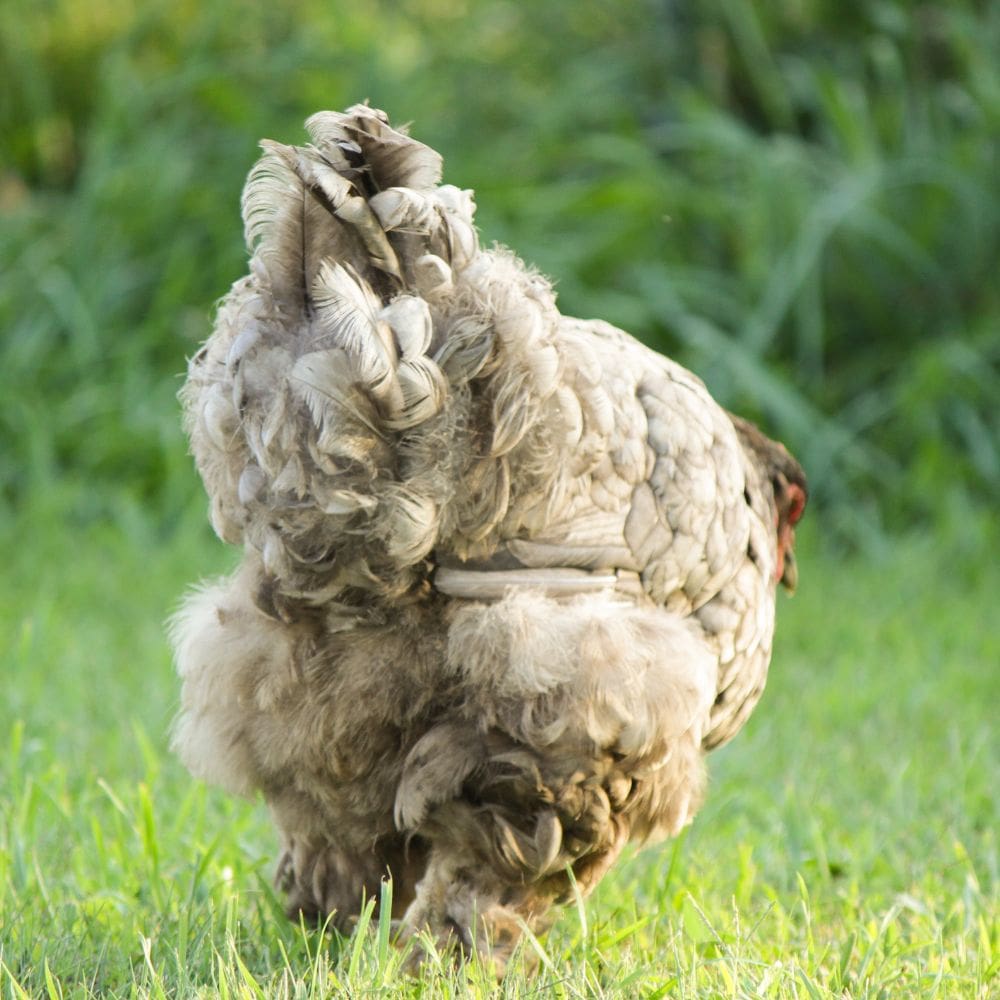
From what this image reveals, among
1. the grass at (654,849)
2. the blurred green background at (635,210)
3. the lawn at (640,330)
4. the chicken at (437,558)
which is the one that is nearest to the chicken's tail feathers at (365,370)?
the chicken at (437,558)

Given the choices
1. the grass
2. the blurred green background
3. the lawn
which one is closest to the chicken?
the grass

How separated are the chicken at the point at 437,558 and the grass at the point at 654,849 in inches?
9.6

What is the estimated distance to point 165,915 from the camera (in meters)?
2.86

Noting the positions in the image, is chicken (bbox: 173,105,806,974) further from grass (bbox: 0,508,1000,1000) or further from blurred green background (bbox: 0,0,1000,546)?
blurred green background (bbox: 0,0,1000,546)

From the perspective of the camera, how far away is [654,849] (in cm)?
364

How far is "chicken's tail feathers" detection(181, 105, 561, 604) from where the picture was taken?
2.40m

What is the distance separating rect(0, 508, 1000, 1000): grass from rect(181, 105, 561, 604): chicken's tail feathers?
2.15 ft

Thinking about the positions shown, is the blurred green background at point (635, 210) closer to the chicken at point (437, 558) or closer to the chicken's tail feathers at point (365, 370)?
the chicken at point (437, 558)

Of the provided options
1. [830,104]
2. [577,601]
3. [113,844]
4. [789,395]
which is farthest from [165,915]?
[830,104]

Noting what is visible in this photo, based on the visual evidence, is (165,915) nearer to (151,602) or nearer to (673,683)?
(673,683)

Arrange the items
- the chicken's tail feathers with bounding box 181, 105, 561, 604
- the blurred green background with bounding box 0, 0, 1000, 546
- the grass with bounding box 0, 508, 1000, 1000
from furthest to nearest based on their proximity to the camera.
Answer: the blurred green background with bounding box 0, 0, 1000, 546 → the grass with bounding box 0, 508, 1000, 1000 → the chicken's tail feathers with bounding box 181, 105, 561, 604

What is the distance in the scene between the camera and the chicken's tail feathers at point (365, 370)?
2402 millimetres

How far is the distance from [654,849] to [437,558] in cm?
137

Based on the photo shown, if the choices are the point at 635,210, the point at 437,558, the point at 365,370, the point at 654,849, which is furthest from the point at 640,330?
the point at 365,370
